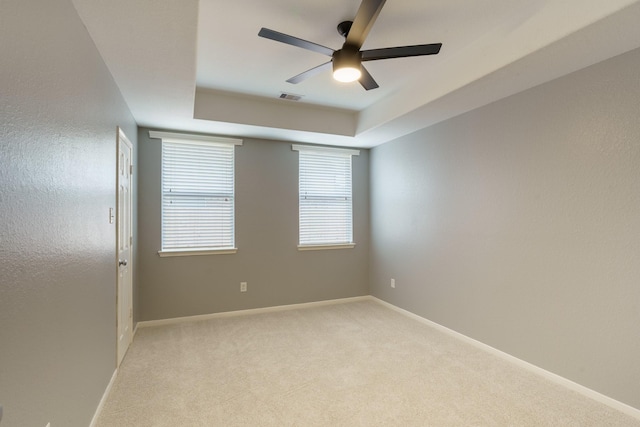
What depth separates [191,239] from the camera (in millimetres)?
4035

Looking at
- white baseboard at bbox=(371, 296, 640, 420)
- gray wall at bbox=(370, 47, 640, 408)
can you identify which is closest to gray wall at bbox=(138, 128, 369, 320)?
gray wall at bbox=(370, 47, 640, 408)

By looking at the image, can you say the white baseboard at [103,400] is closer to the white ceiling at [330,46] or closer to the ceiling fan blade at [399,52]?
the white ceiling at [330,46]

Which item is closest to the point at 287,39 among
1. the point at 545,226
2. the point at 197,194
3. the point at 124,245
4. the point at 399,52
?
the point at 399,52

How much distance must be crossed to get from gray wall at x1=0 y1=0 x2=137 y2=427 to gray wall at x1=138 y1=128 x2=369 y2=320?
5.56 feet

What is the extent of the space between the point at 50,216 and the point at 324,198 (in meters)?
3.60

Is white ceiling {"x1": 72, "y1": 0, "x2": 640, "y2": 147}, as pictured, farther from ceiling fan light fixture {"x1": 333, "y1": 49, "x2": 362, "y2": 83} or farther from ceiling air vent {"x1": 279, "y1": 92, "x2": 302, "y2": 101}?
ceiling fan light fixture {"x1": 333, "y1": 49, "x2": 362, "y2": 83}

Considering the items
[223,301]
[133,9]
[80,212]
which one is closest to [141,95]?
[133,9]

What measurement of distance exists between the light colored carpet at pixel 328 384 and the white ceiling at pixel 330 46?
2.36 metres

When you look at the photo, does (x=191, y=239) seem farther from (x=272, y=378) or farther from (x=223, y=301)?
(x=272, y=378)

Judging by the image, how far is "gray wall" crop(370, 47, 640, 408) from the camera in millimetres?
2141

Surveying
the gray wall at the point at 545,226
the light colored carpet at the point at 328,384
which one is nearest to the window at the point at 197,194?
the light colored carpet at the point at 328,384

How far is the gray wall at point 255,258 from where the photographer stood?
3818 mm

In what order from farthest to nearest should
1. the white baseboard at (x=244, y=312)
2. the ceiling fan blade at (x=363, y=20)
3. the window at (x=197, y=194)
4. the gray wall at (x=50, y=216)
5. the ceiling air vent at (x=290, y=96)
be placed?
1. the window at (x=197, y=194)
2. the white baseboard at (x=244, y=312)
3. the ceiling air vent at (x=290, y=96)
4. the ceiling fan blade at (x=363, y=20)
5. the gray wall at (x=50, y=216)

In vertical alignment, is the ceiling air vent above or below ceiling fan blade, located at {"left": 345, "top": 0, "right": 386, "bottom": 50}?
above
